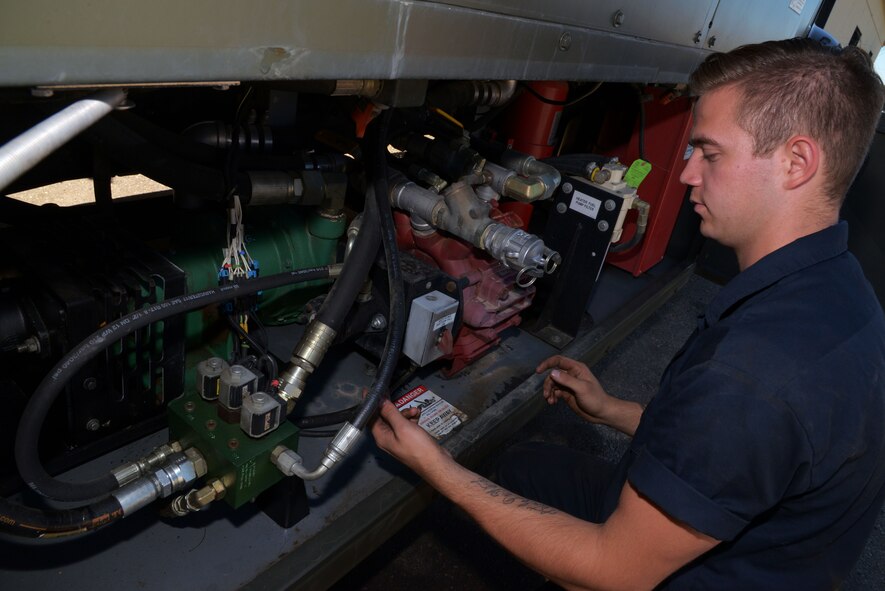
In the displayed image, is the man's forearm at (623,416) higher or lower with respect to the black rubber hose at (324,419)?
higher

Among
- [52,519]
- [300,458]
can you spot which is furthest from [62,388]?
[300,458]

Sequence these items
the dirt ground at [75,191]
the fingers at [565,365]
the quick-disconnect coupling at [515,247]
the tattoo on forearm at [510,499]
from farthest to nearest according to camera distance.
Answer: the dirt ground at [75,191]
the fingers at [565,365]
the quick-disconnect coupling at [515,247]
the tattoo on forearm at [510,499]

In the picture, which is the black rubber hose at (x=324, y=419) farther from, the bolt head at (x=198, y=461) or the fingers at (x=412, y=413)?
the bolt head at (x=198, y=461)

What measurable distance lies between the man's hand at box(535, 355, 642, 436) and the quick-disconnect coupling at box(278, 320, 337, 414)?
21.5 inches

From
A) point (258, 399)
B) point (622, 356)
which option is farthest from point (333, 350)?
point (622, 356)

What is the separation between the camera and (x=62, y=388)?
2.41ft

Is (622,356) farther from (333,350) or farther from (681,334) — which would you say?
(333,350)

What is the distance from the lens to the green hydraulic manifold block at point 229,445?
2.71 feet

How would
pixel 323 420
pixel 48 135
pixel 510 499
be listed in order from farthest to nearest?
pixel 323 420
pixel 510 499
pixel 48 135

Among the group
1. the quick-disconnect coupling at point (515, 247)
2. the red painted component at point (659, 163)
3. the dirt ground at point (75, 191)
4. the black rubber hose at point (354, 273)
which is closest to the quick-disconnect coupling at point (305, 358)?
the black rubber hose at point (354, 273)

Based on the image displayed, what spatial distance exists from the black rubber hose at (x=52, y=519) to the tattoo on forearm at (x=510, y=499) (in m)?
0.48

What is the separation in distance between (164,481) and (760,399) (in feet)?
2.41

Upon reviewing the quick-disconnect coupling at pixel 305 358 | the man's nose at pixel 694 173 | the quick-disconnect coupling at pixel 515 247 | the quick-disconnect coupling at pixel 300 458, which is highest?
the man's nose at pixel 694 173

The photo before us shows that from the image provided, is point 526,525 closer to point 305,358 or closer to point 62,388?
point 305,358
